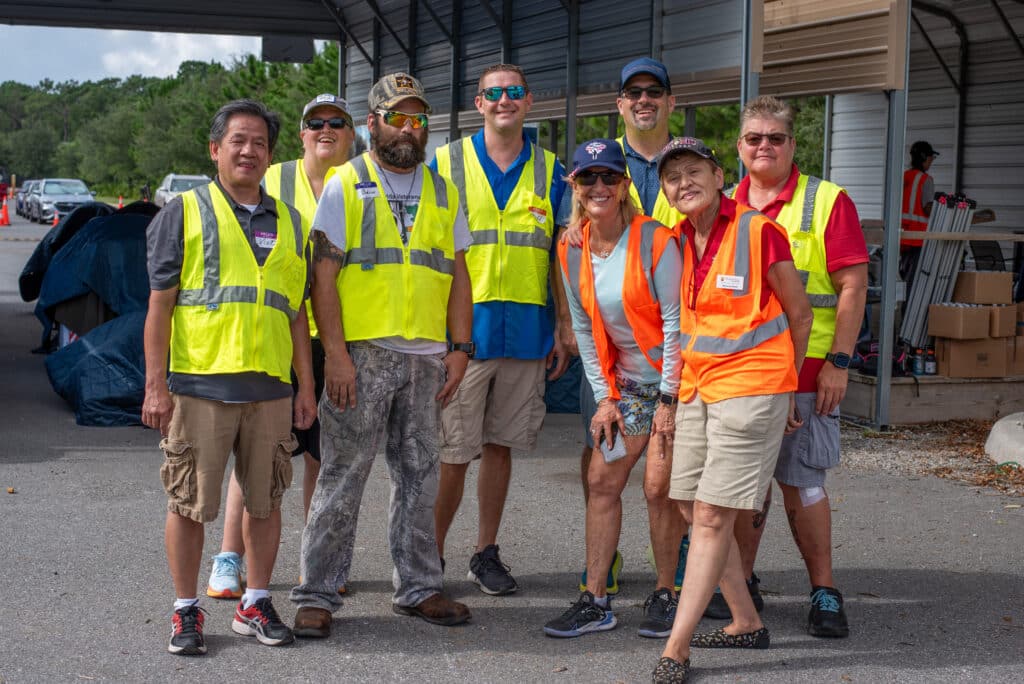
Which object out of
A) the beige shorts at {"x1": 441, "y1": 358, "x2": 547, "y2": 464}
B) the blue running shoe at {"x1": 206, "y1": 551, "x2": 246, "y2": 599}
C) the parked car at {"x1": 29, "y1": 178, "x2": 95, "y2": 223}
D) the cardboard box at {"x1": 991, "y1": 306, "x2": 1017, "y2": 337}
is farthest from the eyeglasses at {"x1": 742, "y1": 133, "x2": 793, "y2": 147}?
the parked car at {"x1": 29, "y1": 178, "x2": 95, "y2": 223}

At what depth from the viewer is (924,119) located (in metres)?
17.2

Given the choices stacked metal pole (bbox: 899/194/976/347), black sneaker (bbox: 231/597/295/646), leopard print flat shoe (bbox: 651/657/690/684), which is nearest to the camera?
leopard print flat shoe (bbox: 651/657/690/684)

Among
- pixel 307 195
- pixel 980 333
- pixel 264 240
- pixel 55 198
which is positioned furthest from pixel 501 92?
pixel 55 198

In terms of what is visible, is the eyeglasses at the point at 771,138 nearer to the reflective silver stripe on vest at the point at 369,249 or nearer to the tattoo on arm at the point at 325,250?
the reflective silver stripe on vest at the point at 369,249

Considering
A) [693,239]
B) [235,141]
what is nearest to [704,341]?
[693,239]

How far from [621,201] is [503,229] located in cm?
78

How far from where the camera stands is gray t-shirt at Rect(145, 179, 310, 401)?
4.58 m

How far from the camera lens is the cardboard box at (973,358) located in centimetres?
1002

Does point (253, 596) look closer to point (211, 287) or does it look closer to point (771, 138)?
point (211, 287)

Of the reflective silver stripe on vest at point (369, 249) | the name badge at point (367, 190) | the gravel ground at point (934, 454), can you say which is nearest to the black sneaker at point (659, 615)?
the reflective silver stripe on vest at point (369, 249)

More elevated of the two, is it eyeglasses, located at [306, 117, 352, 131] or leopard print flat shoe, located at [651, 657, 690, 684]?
eyeglasses, located at [306, 117, 352, 131]

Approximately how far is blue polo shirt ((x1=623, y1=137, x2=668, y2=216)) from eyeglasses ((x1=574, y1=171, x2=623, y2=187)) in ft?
2.01

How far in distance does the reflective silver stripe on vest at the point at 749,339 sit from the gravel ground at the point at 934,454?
3.93 metres

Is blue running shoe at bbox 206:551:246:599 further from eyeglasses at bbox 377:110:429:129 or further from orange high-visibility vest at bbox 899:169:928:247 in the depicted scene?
orange high-visibility vest at bbox 899:169:928:247
